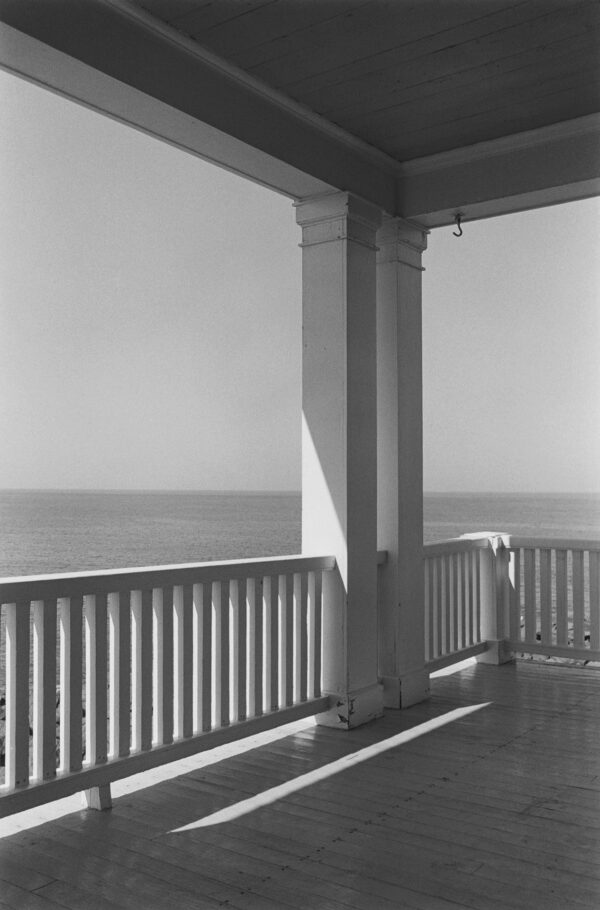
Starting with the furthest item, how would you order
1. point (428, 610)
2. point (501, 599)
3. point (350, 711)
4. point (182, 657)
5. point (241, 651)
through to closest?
point (501, 599) → point (428, 610) → point (350, 711) → point (241, 651) → point (182, 657)

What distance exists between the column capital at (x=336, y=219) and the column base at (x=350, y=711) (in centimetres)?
221

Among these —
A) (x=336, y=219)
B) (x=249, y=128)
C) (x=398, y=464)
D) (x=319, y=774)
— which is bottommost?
(x=319, y=774)

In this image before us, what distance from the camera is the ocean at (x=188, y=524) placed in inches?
1420

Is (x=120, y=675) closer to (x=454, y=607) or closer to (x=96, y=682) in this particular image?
(x=96, y=682)

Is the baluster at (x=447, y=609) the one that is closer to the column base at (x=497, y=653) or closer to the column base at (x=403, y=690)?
the column base at (x=497, y=653)

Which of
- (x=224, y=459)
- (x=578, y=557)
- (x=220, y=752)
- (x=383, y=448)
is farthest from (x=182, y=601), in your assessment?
(x=224, y=459)

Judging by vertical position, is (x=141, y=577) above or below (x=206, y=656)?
above

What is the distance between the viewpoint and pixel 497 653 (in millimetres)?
5770

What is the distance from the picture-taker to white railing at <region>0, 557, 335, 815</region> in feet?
9.52

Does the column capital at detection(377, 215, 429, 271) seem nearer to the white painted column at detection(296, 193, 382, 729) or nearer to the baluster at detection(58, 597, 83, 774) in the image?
the white painted column at detection(296, 193, 382, 729)

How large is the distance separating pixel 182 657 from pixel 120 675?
1.06 ft

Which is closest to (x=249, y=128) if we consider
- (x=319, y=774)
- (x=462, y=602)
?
(x=319, y=774)

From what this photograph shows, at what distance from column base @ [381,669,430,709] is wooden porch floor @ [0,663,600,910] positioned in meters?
0.44

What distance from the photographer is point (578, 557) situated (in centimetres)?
573
